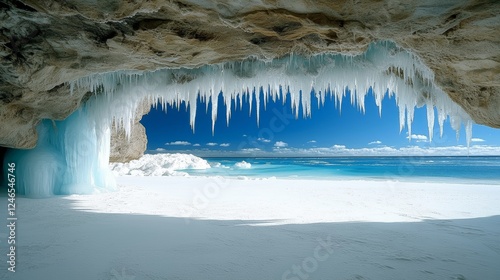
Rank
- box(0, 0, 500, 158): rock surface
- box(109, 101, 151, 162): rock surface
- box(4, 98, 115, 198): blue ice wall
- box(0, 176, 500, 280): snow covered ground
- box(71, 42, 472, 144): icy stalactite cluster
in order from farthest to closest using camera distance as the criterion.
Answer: box(109, 101, 151, 162): rock surface < box(4, 98, 115, 198): blue ice wall < box(71, 42, 472, 144): icy stalactite cluster < box(0, 176, 500, 280): snow covered ground < box(0, 0, 500, 158): rock surface

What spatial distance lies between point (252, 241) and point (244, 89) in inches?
126

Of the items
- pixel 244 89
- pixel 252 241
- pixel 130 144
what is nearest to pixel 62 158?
pixel 244 89

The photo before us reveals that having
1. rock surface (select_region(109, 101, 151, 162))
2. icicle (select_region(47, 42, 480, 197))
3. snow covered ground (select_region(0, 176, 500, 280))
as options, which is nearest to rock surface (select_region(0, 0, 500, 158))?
icicle (select_region(47, 42, 480, 197))

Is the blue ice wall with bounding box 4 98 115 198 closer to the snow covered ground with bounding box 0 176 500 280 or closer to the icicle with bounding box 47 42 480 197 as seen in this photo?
the snow covered ground with bounding box 0 176 500 280

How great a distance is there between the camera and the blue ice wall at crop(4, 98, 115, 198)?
741cm

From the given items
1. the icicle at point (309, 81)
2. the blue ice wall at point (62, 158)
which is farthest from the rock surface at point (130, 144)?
the icicle at point (309, 81)

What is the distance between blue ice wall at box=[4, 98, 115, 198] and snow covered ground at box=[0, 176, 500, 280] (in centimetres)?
105

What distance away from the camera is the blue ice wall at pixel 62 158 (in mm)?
7410

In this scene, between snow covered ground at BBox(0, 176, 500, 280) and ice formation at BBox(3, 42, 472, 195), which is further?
ice formation at BBox(3, 42, 472, 195)

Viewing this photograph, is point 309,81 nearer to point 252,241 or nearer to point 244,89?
point 244,89

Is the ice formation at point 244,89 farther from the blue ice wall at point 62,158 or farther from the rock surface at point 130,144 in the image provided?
the rock surface at point 130,144

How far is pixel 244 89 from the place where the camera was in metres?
5.89

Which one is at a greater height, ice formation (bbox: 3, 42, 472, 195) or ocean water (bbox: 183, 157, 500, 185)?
ice formation (bbox: 3, 42, 472, 195)

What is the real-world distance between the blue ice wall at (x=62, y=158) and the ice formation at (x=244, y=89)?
0.08ft
